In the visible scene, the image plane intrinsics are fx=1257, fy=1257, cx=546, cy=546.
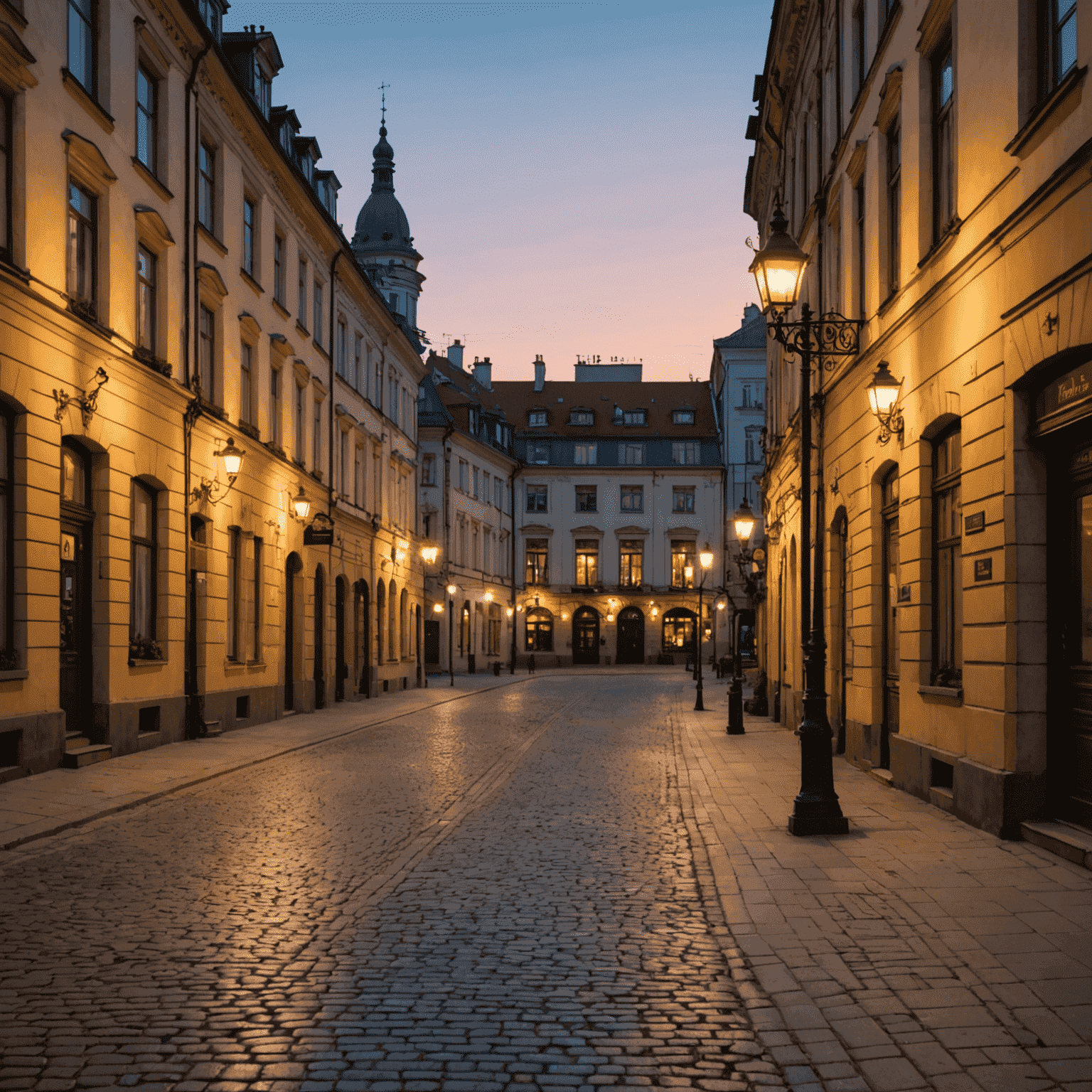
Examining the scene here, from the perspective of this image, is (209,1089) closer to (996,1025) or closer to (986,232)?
(996,1025)

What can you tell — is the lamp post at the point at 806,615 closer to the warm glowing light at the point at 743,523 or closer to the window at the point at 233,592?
the window at the point at 233,592

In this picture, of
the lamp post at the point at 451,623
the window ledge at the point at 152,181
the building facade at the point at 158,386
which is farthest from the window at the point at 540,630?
the window ledge at the point at 152,181

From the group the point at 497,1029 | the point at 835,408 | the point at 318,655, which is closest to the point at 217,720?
the point at 318,655

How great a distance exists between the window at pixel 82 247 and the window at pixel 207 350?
4577 mm

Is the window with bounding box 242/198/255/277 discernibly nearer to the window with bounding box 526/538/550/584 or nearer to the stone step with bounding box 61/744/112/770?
the stone step with bounding box 61/744/112/770

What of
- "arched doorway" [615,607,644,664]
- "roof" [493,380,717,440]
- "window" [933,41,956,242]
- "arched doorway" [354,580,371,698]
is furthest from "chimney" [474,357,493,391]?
"window" [933,41,956,242]

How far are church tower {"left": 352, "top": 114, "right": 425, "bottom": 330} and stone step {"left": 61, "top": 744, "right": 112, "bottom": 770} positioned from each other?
169 ft

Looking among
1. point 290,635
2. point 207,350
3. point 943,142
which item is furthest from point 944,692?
point 290,635

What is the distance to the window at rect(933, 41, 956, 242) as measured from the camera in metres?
12.4

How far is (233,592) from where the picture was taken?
77.8ft

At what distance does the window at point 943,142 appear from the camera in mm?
12391

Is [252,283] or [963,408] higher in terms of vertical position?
[252,283]

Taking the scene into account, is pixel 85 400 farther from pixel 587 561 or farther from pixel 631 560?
pixel 631 560

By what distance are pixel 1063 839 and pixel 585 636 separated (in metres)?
64.8
